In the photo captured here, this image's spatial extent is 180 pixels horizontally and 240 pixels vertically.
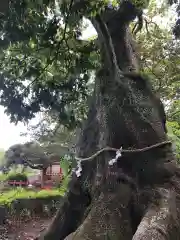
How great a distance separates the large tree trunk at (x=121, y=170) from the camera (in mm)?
2748

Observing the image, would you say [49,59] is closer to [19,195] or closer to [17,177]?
[19,195]

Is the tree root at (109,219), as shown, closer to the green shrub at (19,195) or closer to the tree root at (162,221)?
the tree root at (162,221)

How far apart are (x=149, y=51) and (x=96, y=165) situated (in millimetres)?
6501

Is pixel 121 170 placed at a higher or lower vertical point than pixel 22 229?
higher

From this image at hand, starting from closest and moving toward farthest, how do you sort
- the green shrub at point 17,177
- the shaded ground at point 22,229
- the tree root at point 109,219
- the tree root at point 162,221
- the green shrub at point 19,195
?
the tree root at point 162,221 → the tree root at point 109,219 → the shaded ground at point 22,229 → the green shrub at point 19,195 → the green shrub at point 17,177

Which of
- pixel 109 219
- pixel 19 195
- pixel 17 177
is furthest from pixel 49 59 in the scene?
pixel 17 177

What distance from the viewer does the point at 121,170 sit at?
3111 millimetres

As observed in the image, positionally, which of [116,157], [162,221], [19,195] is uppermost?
[19,195]

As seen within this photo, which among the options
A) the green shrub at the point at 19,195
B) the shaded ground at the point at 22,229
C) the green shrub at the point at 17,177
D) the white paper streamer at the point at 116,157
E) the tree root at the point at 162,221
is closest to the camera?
the tree root at the point at 162,221

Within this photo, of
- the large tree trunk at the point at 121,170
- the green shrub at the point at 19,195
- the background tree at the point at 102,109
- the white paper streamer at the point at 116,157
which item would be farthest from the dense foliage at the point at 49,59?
the green shrub at the point at 19,195

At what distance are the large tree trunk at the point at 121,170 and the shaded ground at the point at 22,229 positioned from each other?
2.90 meters

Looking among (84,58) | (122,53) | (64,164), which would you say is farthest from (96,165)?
(64,164)

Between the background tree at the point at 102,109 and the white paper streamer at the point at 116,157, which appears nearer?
the background tree at the point at 102,109

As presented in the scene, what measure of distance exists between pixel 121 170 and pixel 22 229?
4946mm
